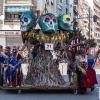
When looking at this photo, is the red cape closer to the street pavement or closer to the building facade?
Answer: the street pavement

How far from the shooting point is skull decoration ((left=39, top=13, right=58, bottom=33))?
47.4 ft

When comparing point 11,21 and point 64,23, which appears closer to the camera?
point 64,23

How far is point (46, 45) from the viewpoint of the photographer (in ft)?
47.8

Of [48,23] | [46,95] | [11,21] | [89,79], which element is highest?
[11,21]

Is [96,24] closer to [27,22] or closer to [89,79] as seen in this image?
[27,22]

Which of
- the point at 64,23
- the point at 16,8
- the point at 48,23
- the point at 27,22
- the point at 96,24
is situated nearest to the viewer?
the point at 48,23

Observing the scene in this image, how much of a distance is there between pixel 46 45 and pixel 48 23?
0.81 metres

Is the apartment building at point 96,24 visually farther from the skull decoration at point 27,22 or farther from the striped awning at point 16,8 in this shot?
the skull decoration at point 27,22

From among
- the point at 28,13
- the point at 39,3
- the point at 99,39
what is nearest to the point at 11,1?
the point at 39,3

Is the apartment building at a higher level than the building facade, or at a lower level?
higher

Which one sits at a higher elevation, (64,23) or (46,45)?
(64,23)

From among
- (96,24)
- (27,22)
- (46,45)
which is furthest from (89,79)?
(96,24)

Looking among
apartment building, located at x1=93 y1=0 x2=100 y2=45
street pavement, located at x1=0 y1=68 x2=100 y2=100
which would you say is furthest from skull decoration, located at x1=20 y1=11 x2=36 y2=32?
apartment building, located at x1=93 y1=0 x2=100 y2=45

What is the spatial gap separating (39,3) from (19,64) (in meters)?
30.6
